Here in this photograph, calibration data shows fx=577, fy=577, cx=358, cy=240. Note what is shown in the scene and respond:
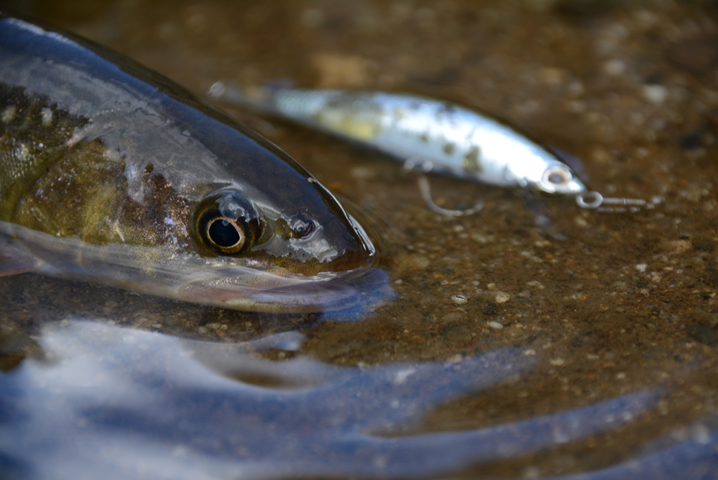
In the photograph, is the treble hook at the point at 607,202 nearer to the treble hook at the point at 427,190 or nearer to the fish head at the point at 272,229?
the treble hook at the point at 427,190

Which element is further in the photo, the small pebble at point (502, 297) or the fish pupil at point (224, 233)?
the small pebble at point (502, 297)

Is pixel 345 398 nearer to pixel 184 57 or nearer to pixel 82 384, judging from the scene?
pixel 82 384

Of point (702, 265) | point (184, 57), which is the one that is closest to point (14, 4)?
point (184, 57)

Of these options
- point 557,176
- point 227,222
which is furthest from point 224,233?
point 557,176

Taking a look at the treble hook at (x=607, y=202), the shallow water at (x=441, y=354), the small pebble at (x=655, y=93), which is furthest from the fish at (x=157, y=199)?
the small pebble at (x=655, y=93)

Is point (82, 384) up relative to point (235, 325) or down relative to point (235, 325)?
down

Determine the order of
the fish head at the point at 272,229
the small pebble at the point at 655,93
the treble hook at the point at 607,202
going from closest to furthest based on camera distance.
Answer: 1. the fish head at the point at 272,229
2. the treble hook at the point at 607,202
3. the small pebble at the point at 655,93

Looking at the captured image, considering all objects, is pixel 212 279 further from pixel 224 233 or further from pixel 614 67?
pixel 614 67

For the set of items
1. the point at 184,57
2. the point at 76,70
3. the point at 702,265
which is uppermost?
the point at 184,57
